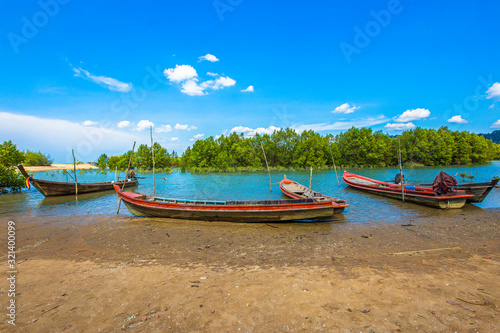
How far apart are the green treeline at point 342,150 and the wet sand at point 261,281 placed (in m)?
61.4

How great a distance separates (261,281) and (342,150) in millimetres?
85217

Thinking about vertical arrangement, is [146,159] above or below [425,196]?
above

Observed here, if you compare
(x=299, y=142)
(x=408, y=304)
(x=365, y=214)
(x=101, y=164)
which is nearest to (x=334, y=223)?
(x=365, y=214)

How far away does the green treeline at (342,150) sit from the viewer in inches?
2928

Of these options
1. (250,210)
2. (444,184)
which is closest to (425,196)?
(444,184)

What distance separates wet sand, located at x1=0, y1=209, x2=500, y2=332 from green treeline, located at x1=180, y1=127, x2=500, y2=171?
6144 cm

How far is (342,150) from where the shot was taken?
Answer: 82.8 metres

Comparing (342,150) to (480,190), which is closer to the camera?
(480,190)

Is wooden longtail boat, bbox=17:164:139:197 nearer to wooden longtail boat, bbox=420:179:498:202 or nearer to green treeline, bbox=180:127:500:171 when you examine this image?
wooden longtail boat, bbox=420:179:498:202

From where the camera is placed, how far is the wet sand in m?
4.21

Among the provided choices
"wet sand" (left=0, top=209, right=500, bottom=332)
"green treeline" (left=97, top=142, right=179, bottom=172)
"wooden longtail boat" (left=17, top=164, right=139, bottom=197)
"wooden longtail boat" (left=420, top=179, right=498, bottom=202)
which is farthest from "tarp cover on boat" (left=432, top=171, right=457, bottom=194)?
"green treeline" (left=97, top=142, right=179, bottom=172)

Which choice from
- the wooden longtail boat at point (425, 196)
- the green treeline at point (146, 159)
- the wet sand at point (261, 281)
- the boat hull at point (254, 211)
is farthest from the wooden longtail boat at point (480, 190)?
the green treeline at point (146, 159)

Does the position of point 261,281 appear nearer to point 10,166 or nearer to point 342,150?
point 10,166

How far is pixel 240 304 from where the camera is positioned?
4.77 m
